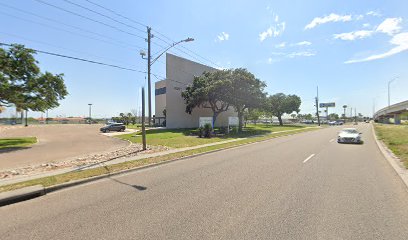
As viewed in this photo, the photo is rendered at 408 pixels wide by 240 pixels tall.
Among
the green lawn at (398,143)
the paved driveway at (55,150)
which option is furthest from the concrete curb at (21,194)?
the green lawn at (398,143)

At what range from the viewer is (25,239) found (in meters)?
4.02

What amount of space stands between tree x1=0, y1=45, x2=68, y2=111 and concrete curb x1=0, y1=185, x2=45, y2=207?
712 inches

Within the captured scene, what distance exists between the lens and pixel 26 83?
22.0m

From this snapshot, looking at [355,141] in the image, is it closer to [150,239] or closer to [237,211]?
[237,211]

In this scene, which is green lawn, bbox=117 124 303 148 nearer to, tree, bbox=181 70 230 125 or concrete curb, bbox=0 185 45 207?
tree, bbox=181 70 230 125

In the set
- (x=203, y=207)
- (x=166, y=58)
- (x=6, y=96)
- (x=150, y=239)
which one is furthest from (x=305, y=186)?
(x=166, y=58)

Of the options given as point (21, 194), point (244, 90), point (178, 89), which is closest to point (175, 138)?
point (244, 90)

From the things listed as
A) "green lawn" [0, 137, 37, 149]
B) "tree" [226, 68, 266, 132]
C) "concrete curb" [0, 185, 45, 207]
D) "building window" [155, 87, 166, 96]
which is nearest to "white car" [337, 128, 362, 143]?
"tree" [226, 68, 266, 132]

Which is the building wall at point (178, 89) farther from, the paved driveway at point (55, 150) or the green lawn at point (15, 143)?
the green lawn at point (15, 143)

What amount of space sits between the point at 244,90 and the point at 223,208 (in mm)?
31101

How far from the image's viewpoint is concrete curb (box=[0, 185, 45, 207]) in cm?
619

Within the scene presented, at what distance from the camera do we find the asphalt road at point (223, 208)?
4117 millimetres

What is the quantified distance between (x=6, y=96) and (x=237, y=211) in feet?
81.3

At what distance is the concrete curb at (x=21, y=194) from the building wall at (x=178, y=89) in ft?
103
